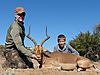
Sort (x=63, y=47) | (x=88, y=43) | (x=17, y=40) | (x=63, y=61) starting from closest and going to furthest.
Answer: (x=17, y=40) → (x=63, y=61) → (x=63, y=47) → (x=88, y=43)

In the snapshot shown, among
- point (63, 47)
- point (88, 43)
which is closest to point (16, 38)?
point (63, 47)

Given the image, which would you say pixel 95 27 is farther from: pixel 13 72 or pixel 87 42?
pixel 13 72

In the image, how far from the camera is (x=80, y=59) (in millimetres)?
5465

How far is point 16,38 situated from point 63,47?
259cm

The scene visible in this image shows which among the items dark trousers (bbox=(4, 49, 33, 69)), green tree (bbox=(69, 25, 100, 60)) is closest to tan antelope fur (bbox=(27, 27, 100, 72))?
dark trousers (bbox=(4, 49, 33, 69))

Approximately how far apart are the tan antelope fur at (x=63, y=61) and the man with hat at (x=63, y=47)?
23 centimetres

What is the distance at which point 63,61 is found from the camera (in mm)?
5609

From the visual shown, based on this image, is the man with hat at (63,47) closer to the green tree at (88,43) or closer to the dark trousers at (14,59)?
the dark trousers at (14,59)

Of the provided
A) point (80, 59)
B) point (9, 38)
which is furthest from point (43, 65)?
point (9, 38)

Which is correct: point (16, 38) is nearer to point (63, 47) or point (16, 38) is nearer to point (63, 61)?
point (63, 61)

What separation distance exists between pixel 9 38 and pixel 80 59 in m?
2.64

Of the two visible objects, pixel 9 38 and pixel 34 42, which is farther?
pixel 34 42

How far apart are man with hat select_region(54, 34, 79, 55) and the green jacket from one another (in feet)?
5.92

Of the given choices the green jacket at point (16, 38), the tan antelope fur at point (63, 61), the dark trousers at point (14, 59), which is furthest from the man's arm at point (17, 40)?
the tan antelope fur at point (63, 61)
